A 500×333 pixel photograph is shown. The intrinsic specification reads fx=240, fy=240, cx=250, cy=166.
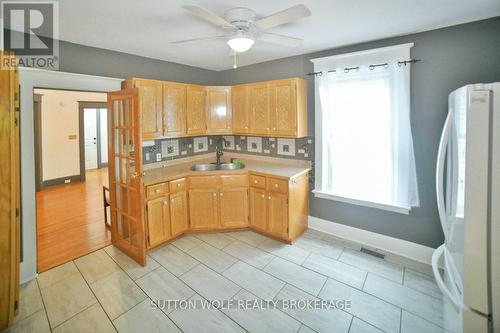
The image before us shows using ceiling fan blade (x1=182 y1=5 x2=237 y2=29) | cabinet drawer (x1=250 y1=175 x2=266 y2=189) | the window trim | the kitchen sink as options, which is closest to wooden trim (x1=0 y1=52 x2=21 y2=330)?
ceiling fan blade (x1=182 y1=5 x2=237 y2=29)

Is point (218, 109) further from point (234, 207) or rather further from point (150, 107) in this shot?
point (234, 207)

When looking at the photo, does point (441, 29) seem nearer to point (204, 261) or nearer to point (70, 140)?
point (204, 261)

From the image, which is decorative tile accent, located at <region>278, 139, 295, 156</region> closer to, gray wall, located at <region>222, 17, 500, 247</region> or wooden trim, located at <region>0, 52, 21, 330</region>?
gray wall, located at <region>222, 17, 500, 247</region>

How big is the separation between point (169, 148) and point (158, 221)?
124 cm

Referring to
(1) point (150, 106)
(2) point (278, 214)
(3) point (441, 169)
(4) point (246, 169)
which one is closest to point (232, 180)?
(4) point (246, 169)

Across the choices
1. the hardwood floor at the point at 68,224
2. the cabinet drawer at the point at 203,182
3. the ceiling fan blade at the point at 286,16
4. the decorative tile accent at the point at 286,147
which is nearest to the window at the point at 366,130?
the decorative tile accent at the point at 286,147

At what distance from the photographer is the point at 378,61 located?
2676mm

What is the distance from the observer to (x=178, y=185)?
10.2 ft

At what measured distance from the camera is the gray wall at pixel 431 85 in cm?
221

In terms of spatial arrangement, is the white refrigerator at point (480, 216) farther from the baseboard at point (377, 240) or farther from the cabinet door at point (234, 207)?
the cabinet door at point (234, 207)

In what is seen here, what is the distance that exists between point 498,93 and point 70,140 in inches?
298

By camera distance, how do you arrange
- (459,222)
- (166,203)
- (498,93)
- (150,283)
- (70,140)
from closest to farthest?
(498,93) → (459,222) → (150,283) → (166,203) → (70,140)

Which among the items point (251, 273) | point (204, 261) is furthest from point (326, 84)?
point (204, 261)

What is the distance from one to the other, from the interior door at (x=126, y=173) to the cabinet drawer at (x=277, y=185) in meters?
1.52
